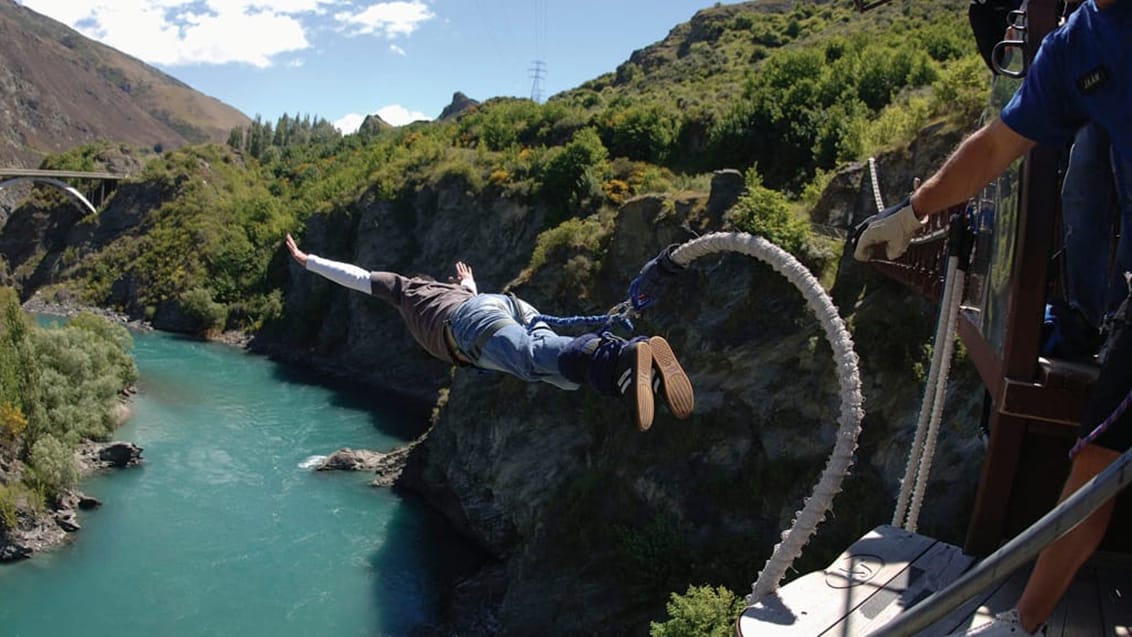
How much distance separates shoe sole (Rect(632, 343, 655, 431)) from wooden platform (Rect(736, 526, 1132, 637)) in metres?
0.99

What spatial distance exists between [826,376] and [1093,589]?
13.7 m

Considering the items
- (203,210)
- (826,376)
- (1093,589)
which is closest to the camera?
(1093,589)

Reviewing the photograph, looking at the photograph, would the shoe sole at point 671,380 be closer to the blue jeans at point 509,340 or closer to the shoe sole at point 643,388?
the shoe sole at point 643,388

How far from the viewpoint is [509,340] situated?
15.5ft

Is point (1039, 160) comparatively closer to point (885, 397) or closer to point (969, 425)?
point (969, 425)

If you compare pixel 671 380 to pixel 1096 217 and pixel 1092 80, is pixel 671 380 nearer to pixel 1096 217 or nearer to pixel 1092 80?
pixel 1096 217

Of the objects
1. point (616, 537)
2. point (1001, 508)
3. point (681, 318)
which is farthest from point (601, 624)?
point (1001, 508)

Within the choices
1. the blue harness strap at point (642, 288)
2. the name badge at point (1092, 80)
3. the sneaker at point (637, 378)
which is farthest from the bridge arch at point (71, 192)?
the name badge at point (1092, 80)

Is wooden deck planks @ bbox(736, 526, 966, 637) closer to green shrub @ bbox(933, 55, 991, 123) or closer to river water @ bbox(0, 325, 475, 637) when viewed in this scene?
green shrub @ bbox(933, 55, 991, 123)

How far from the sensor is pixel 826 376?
16531 millimetres

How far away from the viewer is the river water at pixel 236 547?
18438mm

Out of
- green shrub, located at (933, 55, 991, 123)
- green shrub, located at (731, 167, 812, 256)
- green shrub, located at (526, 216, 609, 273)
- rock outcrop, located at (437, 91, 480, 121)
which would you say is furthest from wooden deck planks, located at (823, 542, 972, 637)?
rock outcrop, located at (437, 91, 480, 121)

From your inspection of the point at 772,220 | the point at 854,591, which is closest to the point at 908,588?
the point at 854,591

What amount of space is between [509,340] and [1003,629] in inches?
109
